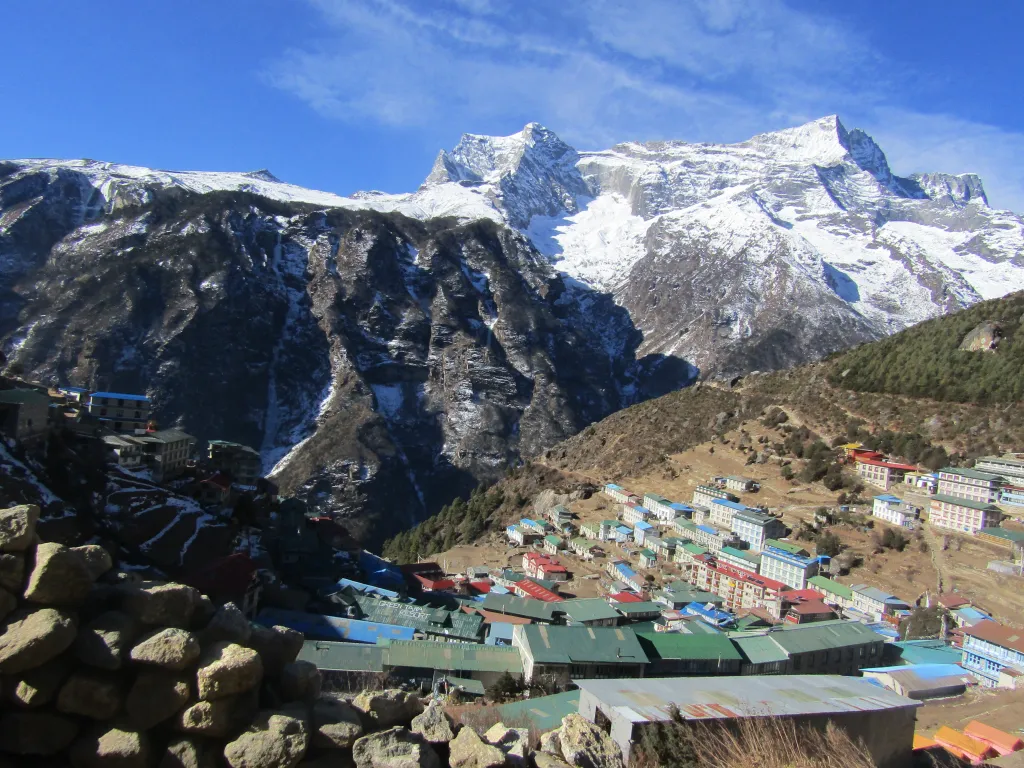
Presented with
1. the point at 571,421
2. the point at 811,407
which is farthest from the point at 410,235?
the point at 811,407

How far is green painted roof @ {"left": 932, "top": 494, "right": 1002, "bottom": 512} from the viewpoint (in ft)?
134

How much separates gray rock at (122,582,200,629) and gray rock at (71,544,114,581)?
295 millimetres

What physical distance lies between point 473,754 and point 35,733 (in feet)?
10.5

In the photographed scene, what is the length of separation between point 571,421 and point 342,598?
107480mm

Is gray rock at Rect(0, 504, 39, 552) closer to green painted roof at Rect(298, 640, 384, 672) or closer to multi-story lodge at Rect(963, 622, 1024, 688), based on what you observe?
green painted roof at Rect(298, 640, 384, 672)

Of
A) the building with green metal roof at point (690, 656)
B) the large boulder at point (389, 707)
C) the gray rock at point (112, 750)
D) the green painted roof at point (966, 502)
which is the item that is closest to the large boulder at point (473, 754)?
the large boulder at point (389, 707)

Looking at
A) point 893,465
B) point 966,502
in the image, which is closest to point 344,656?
point 966,502

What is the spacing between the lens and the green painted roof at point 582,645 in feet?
69.2

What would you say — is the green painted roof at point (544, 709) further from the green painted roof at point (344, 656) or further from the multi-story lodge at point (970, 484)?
the multi-story lodge at point (970, 484)

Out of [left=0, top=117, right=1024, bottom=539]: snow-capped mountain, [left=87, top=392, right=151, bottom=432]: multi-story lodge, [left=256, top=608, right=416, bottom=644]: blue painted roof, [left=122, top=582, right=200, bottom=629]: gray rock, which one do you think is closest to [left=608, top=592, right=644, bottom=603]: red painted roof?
[left=256, top=608, right=416, bottom=644]: blue painted roof

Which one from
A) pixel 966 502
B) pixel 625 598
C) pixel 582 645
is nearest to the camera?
pixel 582 645

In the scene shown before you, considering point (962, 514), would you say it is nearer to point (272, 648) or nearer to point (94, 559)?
point (272, 648)

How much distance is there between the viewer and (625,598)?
3431cm

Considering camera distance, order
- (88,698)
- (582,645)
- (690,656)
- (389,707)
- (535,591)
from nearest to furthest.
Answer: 1. (88,698)
2. (389,707)
3. (582,645)
4. (690,656)
5. (535,591)
